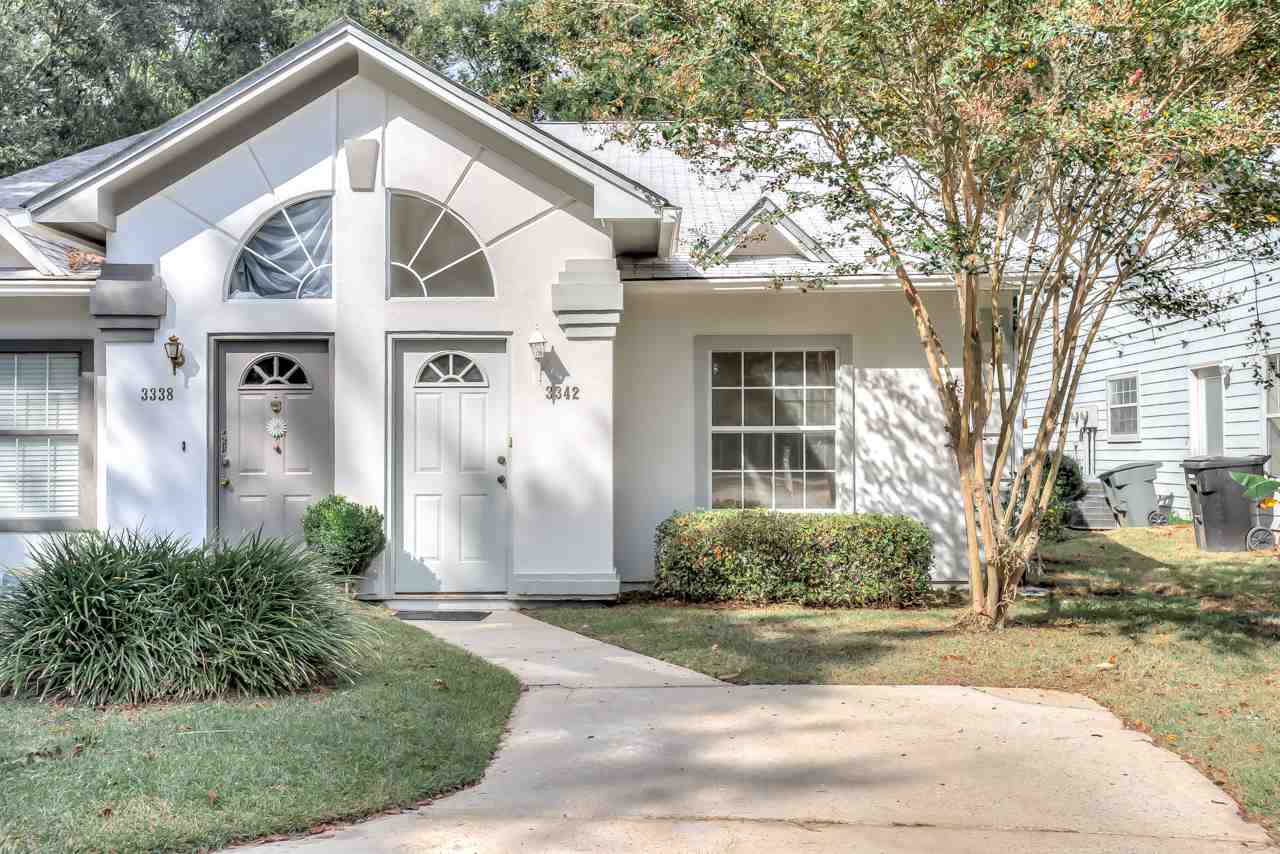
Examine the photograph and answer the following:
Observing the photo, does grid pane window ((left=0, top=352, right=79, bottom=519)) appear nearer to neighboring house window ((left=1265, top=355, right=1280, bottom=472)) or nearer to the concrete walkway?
the concrete walkway

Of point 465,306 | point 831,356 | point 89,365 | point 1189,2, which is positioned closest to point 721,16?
point 1189,2

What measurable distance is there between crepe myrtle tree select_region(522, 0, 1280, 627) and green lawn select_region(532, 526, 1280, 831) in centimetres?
81

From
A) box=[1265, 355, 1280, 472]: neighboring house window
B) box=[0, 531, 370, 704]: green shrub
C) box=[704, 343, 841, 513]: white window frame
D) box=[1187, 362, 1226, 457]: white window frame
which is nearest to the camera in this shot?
box=[0, 531, 370, 704]: green shrub

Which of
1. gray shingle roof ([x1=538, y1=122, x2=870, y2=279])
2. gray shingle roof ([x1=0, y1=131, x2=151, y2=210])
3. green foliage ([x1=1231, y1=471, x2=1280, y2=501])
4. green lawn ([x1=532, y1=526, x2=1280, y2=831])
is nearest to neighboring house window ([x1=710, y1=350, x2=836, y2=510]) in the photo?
gray shingle roof ([x1=538, y1=122, x2=870, y2=279])

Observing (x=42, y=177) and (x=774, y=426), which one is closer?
(x=774, y=426)

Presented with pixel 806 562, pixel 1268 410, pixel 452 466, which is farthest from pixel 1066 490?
pixel 452 466

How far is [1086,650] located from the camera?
25.8 ft

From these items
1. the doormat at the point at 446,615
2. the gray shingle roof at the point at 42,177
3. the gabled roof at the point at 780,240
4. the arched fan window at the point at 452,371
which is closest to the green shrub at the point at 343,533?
the doormat at the point at 446,615

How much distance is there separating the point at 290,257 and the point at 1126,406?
596 inches

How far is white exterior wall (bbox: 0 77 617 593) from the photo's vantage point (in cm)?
1014

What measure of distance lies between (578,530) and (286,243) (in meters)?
3.76

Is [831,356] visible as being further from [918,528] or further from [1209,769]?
[1209,769]

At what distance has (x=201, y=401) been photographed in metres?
10.2

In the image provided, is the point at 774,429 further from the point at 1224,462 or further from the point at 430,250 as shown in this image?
the point at 1224,462
